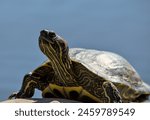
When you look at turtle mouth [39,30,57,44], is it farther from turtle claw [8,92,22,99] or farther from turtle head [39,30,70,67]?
turtle claw [8,92,22,99]

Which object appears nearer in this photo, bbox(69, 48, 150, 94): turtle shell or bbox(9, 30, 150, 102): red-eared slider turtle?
bbox(9, 30, 150, 102): red-eared slider turtle

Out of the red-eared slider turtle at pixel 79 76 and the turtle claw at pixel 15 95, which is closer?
the red-eared slider turtle at pixel 79 76

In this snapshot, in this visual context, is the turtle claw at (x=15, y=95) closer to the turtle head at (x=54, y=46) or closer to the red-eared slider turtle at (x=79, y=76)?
the red-eared slider turtle at (x=79, y=76)

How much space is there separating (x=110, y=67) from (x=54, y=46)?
0.71 m

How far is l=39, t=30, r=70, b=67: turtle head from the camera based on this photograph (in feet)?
14.6

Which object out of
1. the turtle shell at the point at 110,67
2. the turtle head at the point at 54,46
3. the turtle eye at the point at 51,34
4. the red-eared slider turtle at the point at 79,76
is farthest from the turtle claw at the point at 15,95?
the turtle eye at the point at 51,34

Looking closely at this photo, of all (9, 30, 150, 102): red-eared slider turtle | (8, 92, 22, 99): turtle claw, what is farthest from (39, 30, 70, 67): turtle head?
(8, 92, 22, 99): turtle claw

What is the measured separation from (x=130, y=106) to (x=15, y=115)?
3.26ft

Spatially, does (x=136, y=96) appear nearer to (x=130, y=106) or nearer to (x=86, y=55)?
(x=86, y=55)

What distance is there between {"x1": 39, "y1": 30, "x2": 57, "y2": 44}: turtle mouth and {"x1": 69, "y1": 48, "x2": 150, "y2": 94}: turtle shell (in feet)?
1.13

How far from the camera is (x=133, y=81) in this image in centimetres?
492

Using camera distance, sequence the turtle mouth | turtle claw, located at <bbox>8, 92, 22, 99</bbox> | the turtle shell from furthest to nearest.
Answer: turtle claw, located at <bbox>8, 92, 22, 99</bbox> < the turtle shell < the turtle mouth

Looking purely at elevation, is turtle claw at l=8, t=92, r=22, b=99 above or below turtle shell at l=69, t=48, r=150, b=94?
below

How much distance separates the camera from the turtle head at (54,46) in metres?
4.44
